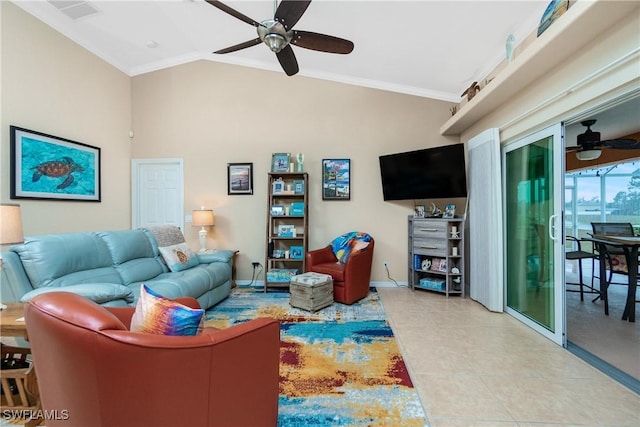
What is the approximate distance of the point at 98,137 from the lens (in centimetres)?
397

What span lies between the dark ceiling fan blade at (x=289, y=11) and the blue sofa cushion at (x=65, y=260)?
2.51 m

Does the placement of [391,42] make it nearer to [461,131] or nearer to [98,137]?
[461,131]

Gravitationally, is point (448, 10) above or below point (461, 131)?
above

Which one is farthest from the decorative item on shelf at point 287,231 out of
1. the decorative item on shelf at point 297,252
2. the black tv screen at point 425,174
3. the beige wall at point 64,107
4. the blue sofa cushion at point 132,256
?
the beige wall at point 64,107

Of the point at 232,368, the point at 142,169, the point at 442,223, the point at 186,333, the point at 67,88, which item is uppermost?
the point at 67,88

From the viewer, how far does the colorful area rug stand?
1.60 m

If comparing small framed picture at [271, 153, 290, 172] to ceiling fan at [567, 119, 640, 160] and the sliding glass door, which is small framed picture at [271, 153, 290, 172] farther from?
ceiling fan at [567, 119, 640, 160]

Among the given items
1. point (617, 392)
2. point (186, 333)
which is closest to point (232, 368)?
point (186, 333)

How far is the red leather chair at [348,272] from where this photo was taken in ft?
11.4

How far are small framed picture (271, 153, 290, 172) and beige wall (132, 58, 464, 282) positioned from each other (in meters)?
0.24

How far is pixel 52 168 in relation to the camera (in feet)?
10.9

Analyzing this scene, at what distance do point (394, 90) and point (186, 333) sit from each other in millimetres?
4320

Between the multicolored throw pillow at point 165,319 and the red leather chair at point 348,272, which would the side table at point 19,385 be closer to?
the multicolored throw pillow at point 165,319

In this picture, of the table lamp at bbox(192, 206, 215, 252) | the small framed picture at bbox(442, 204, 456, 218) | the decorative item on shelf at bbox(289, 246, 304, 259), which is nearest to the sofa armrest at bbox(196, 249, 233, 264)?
the table lamp at bbox(192, 206, 215, 252)
